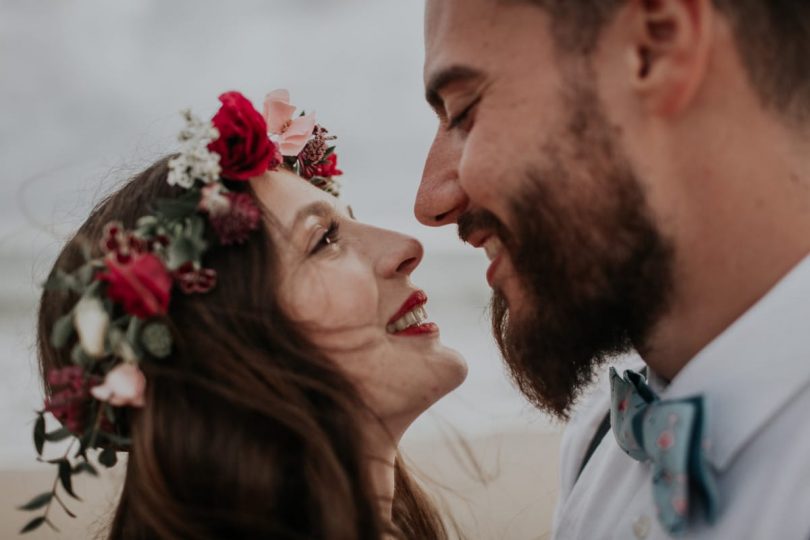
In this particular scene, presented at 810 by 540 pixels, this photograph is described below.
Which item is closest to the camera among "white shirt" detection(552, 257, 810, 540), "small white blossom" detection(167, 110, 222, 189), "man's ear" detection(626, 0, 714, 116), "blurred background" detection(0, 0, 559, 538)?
"white shirt" detection(552, 257, 810, 540)

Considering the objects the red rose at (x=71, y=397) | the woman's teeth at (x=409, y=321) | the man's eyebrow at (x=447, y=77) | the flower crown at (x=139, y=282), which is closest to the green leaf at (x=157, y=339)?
the flower crown at (x=139, y=282)

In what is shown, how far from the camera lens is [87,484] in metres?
4.96

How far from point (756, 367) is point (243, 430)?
105 centimetres

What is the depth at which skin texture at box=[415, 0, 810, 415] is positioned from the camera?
5.01ft

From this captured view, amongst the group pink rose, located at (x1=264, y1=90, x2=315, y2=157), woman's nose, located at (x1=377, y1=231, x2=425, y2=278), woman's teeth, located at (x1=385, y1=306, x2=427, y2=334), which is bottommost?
woman's teeth, located at (x1=385, y1=306, x2=427, y2=334)

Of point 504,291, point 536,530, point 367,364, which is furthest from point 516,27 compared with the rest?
point 536,530

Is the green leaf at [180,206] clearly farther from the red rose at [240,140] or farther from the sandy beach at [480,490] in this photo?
the sandy beach at [480,490]

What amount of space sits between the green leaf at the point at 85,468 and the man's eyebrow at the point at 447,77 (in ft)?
3.66

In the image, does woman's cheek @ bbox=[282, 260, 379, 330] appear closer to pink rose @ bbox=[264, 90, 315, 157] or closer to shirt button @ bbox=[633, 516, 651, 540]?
pink rose @ bbox=[264, 90, 315, 157]

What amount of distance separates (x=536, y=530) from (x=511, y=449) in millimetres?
1540

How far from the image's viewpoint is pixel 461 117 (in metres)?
1.88

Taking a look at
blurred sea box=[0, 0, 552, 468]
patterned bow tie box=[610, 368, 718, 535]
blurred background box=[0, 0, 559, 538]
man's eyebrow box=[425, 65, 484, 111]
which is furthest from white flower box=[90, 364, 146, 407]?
blurred sea box=[0, 0, 552, 468]

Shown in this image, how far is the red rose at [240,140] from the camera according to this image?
1.92 m

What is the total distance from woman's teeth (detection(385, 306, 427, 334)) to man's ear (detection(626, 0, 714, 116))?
2.69 feet
